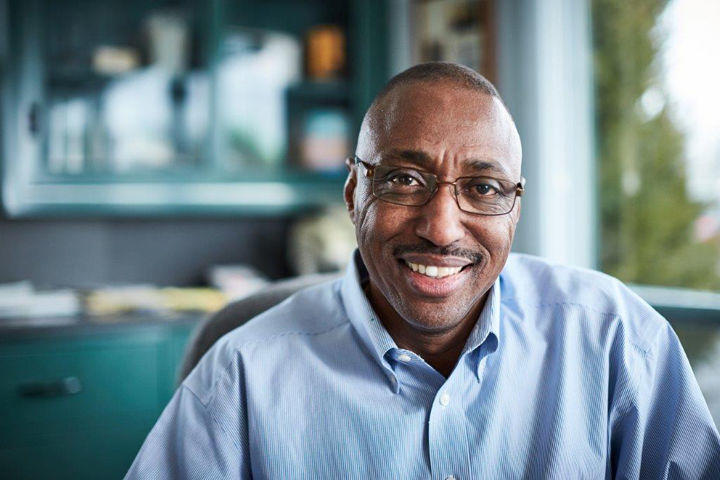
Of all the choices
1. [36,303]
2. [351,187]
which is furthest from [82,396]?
[351,187]

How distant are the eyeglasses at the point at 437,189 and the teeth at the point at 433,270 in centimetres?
9

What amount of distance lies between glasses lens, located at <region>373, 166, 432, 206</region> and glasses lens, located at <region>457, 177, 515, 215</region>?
0.05m

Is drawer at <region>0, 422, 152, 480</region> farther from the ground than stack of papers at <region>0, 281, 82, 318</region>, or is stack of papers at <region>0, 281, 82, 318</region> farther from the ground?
stack of papers at <region>0, 281, 82, 318</region>

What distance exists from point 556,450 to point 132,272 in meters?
2.23

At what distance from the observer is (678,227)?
89.7 inches

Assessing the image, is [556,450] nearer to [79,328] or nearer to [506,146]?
[506,146]

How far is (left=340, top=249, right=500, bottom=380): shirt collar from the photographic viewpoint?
3.63 feet

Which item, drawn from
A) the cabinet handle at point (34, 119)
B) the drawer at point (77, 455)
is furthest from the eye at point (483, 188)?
the cabinet handle at point (34, 119)

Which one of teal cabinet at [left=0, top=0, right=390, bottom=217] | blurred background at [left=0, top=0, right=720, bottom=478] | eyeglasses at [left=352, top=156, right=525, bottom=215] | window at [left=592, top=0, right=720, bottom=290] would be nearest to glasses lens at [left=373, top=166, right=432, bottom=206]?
eyeglasses at [left=352, top=156, right=525, bottom=215]

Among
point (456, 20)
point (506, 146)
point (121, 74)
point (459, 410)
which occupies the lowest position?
point (459, 410)

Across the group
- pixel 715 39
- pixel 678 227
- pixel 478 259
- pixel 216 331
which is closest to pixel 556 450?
pixel 478 259

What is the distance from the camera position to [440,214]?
1.06 meters

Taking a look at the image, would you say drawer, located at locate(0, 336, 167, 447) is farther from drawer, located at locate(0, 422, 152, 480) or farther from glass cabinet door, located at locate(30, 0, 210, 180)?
glass cabinet door, located at locate(30, 0, 210, 180)

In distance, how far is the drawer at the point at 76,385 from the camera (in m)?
2.16
